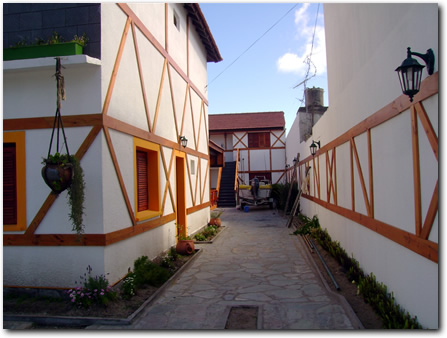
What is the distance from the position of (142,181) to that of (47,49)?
2.92 metres

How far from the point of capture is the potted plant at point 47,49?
4.84m

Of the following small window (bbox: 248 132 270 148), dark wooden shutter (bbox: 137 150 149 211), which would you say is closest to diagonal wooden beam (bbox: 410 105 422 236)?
dark wooden shutter (bbox: 137 150 149 211)

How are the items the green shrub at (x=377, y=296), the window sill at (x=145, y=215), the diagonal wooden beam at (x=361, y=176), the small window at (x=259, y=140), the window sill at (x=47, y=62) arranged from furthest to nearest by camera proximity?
the small window at (x=259, y=140), the window sill at (x=145, y=215), the diagonal wooden beam at (x=361, y=176), the window sill at (x=47, y=62), the green shrub at (x=377, y=296)

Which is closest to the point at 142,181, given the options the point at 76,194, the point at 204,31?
the point at 76,194

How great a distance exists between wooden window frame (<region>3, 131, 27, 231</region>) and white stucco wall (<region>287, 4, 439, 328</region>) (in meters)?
5.02

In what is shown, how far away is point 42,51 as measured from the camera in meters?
4.91

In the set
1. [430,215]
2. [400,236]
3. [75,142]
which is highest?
[75,142]

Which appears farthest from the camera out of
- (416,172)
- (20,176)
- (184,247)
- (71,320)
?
(184,247)

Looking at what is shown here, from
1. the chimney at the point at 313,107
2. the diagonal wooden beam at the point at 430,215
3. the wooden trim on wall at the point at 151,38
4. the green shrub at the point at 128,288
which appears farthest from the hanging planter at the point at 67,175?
the chimney at the point at 313,107

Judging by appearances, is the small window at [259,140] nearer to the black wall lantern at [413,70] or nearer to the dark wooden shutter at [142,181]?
the dark wooden shutter at [142,181]

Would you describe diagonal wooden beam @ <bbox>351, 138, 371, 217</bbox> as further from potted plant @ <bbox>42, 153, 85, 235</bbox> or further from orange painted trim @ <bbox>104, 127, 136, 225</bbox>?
potted plant @ <bbox>42, 153, 85, 235</bbox>

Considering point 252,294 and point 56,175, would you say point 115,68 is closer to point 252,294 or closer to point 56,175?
point 56,175

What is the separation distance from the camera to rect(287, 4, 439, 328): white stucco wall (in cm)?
329

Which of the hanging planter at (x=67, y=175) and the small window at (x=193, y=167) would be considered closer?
the hanging planter at (x=67, y=175)
